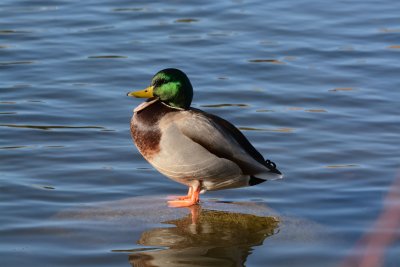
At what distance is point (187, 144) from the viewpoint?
4652mm

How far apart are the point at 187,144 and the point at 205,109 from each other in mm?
2418

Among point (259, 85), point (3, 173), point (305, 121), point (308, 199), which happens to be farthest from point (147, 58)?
point (308, 199)

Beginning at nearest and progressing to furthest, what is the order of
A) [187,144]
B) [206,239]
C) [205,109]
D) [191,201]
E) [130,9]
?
[206,239] → [187,144] → [191,201] → [205,109] → [130,9]

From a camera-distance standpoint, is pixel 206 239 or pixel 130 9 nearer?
pixel 206 239

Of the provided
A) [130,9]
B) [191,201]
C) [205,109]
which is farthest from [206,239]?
[130,9]

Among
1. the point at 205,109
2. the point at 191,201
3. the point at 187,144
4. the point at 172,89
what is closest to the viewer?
the point at 187,144

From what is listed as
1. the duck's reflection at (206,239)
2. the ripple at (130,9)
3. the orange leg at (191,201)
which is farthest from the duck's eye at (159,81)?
the ripple at (130,9)

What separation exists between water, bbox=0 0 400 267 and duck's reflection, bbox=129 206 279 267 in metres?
0.01

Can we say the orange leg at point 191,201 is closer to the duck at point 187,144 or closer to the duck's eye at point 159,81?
the duck at point 187,144

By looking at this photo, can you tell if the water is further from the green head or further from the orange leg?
the green head

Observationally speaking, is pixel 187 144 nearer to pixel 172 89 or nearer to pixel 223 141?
pixel 223 141

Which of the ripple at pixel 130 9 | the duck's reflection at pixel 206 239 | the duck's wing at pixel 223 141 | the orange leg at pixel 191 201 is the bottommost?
the duck's reflection at pixel 206 239

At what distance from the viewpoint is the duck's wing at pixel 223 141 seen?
468cm

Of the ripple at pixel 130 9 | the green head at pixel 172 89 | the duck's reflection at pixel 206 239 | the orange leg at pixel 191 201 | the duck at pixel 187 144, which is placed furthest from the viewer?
the ripple at pixel 130 9
